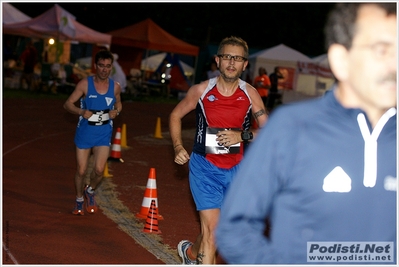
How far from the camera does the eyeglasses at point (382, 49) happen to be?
7.98 ft

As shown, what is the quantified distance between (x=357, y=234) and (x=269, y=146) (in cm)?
40

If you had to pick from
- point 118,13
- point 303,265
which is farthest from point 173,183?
point 118,13

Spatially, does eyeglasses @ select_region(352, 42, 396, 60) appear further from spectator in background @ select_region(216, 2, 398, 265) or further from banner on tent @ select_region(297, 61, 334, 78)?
banner on tent @ select_region(297, 61, 334, 78)

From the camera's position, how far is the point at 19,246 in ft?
28.4

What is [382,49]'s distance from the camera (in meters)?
2.44

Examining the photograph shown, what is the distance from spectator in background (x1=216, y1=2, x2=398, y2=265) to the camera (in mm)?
2428

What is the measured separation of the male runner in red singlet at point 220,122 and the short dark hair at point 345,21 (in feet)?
14.2

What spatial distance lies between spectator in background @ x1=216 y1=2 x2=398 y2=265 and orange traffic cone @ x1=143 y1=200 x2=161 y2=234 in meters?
7.27

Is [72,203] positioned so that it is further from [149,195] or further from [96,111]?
[96,111]

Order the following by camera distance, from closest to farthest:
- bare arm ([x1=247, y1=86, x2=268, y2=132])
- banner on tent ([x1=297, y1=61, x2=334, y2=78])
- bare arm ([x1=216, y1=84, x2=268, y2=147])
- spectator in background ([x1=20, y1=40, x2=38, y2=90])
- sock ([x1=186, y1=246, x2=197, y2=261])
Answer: bare arm ([x1=216, y1=84, x2=268, y2=147]) < bare arm ([x1=247, y1=86, x2=268, y2=132]) < sock ([x1=186, y1=246, x2=197, y2=261]) < spectator in background ([x1=20, y1=40, x2=38, y2=90]) < banner on tent ([x1=297, y1=61, x2=334, y2=78])

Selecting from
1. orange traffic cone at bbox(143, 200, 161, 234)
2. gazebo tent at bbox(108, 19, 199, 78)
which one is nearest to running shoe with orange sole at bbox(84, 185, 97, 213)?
orange traffic cone at bbox(143, 200, 161, 234)

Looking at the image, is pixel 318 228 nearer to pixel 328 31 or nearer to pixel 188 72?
pixel 328 31

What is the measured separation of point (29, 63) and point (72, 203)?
71.2 feet

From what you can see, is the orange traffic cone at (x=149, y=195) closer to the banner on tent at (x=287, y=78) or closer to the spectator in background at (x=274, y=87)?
the spectator in background at (x=274, y=87)
